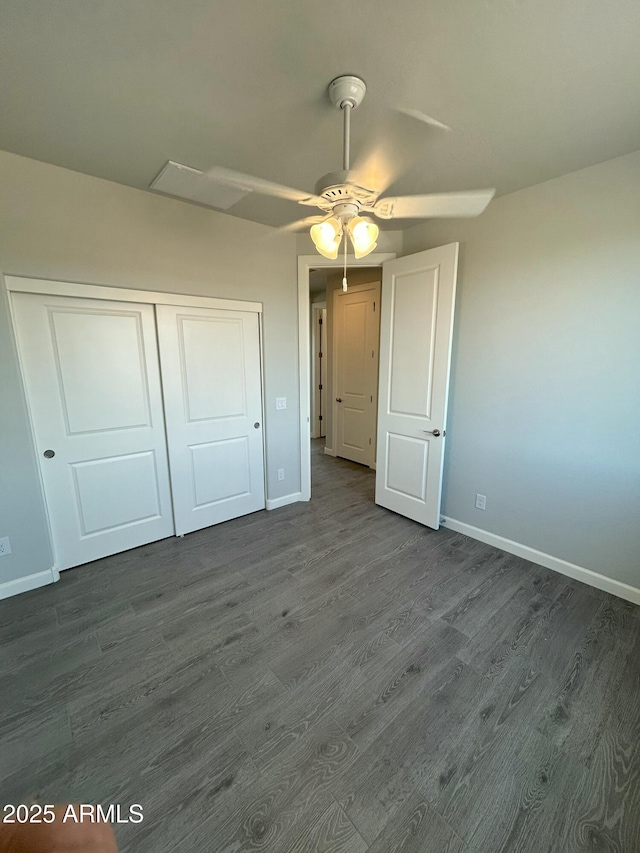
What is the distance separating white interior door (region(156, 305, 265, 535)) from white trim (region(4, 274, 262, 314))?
0.06 m

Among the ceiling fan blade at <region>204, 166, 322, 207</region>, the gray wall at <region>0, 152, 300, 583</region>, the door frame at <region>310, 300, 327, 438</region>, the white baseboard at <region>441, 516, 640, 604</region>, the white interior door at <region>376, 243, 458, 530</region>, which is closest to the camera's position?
the ceiling fan blade at <region>204, 166, 322, 207</region>

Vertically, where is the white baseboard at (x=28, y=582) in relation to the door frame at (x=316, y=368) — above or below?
below

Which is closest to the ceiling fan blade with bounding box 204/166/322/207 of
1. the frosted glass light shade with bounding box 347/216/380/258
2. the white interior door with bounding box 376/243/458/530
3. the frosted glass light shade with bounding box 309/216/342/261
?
the frosted glass light shade with bounding box 309/216/342/261

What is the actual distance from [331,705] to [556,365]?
236cm

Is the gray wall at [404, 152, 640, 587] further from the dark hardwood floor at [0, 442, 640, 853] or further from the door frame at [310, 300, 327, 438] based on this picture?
the door frame at [310, 300, 327, 438]

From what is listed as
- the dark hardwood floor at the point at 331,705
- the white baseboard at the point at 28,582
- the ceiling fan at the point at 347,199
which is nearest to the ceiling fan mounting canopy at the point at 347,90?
the ceiling fan at the point at 347,199

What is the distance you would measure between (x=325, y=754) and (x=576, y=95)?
2936 millimetres

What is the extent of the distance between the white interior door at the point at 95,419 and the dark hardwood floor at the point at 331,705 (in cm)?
34

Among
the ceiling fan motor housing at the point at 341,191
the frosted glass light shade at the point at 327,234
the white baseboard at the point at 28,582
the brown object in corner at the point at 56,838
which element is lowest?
the white baseboard at the point at 28,582

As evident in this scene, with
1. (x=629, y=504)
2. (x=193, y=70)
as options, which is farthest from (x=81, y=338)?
(x=629, y=504)

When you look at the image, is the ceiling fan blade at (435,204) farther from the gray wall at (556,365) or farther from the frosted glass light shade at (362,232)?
the gray wall at (556,365)

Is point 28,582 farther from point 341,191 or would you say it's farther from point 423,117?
point 423,117

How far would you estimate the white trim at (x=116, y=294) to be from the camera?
6.57 ft

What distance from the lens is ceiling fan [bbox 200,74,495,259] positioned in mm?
1268
